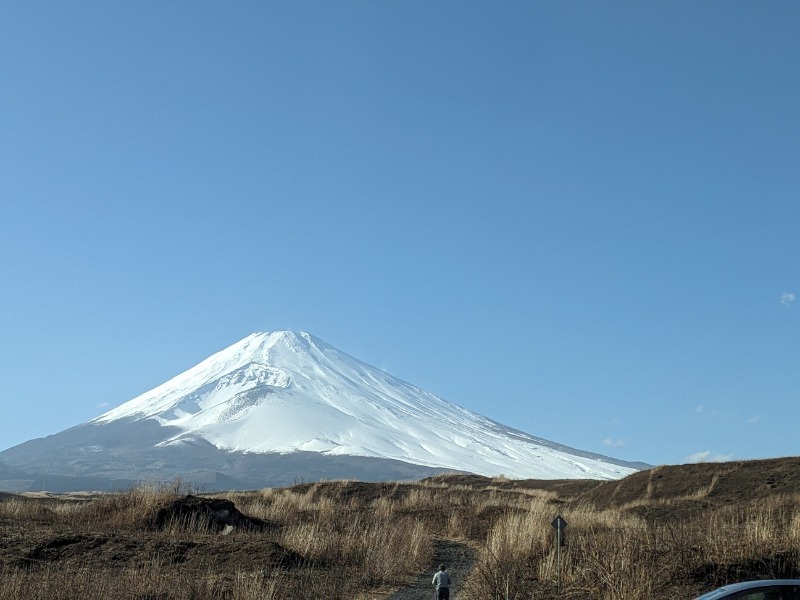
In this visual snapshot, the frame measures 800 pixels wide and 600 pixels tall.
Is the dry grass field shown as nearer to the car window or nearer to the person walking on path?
the person walking on path

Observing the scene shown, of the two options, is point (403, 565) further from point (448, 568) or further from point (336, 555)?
point (448, 568)

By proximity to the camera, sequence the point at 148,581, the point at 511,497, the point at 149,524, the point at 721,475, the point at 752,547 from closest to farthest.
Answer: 1. the point at 148,581
2. the point at 752,547
3. the point at 149,524
4. the point at 721,475
5. the point at 511,497

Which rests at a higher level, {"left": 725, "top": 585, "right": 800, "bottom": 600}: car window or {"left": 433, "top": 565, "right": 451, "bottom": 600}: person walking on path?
{"left": 725, "top": 585, "right": 800, "bottom": 600}: car window

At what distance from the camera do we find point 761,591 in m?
7.98

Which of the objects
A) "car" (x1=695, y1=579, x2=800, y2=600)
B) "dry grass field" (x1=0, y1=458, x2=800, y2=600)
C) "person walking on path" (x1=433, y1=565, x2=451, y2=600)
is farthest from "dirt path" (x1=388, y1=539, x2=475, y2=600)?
"car" (x1=695, y1=579, x2=800, y2=600)

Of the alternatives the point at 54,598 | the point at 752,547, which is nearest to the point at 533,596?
the point at 752,547

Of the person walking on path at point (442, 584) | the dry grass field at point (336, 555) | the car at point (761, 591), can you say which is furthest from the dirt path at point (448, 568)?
the car at point (761, 591)

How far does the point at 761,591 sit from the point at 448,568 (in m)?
10.0

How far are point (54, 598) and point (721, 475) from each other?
29.2 meters

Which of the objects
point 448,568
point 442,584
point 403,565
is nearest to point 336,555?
point 403,565

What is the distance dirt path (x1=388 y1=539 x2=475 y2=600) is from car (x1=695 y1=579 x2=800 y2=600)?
5978 millimetres

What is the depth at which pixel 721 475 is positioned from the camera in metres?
34.6

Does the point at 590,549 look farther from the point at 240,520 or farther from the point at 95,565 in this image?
the point at 240,520

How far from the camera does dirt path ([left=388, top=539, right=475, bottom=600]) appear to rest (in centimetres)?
1397
